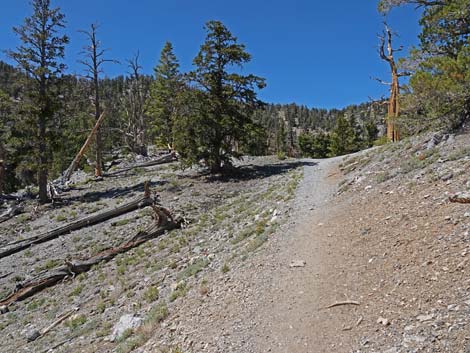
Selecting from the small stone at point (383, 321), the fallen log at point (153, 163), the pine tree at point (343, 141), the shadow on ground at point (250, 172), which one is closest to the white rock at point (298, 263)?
the small stone at point (383, 321)

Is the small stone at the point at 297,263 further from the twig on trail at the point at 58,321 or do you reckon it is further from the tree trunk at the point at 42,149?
the tree trunk at the point at 42,149

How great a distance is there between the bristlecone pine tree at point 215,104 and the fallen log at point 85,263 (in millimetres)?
6477

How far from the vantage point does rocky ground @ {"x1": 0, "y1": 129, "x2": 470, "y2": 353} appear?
A: 16.0 ft

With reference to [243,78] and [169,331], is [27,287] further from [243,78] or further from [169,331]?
[243,78]

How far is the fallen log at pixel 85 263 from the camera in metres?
10.5

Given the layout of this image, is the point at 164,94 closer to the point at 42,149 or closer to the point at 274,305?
the point at 42,149

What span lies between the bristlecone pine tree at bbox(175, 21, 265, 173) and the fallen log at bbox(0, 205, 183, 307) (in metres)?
6.48

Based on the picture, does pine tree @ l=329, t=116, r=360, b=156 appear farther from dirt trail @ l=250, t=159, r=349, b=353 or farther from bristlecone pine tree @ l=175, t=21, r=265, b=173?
dirt trail @ l=250, t=159, r=349, b=353

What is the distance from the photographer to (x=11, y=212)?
1878cm

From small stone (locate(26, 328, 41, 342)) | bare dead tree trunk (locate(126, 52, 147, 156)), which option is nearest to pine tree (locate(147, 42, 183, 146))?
bare dead tree trunk (locate(126, 52, 147, 156))

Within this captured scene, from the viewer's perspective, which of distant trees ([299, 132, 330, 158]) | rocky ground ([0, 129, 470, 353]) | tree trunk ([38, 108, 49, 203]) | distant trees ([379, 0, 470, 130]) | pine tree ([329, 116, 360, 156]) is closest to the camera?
rocky ground ([0, 129, 470, 353])

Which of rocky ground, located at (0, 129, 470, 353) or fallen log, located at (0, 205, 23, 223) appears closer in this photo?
rocky ground, located at (0, 129, 470, 353)

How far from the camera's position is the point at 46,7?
19672mm

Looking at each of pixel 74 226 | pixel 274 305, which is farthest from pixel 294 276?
pixel 74 226
